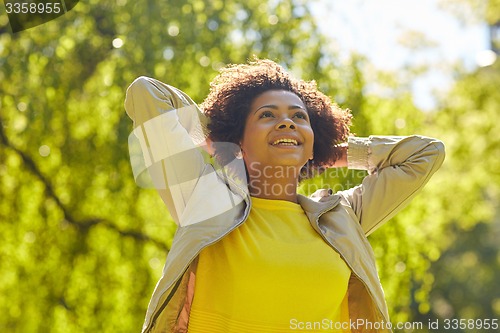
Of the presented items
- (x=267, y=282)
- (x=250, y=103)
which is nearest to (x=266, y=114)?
(x=250, y=103)

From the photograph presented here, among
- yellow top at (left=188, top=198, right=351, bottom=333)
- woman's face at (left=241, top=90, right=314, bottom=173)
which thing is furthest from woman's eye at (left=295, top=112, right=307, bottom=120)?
yellow top at (left=188, top=198, right=351, bottom=333)

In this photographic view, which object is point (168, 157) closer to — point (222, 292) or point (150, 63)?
point (222, 292)

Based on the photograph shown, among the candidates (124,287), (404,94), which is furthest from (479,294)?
(124,287)

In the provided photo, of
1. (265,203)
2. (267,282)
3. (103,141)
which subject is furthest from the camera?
(103,141)

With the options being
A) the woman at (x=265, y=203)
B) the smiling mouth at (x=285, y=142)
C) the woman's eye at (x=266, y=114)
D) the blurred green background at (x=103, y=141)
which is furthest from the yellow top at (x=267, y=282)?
the blurred green background at (x=103, y=141)

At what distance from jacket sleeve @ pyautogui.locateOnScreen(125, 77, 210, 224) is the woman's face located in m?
0.16

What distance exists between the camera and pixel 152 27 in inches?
214

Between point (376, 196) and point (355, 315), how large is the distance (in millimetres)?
387

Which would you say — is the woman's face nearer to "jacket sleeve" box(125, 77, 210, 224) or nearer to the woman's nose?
the woman's nose

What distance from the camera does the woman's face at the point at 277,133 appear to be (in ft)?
7.63

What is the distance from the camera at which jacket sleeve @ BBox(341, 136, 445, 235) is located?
248 centimetres

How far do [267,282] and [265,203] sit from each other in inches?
11.0

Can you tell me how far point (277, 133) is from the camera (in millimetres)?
2342

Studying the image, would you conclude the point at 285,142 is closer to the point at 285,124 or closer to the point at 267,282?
the point at 285,124
